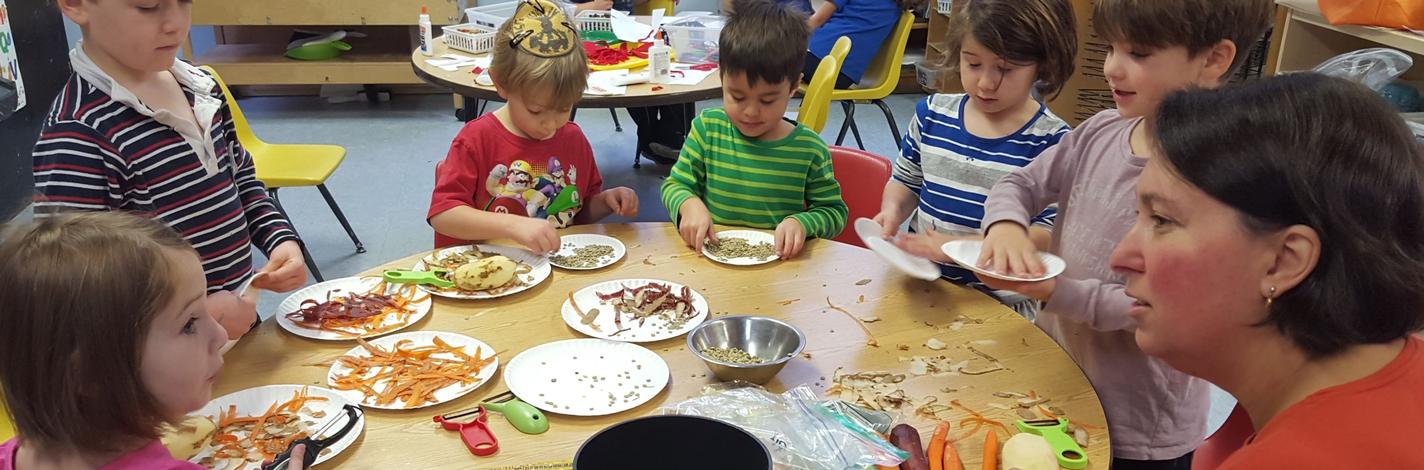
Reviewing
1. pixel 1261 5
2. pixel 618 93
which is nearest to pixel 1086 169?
pixel 1261 5

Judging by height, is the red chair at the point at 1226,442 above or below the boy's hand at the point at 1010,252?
below

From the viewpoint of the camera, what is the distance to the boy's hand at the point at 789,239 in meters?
1.78

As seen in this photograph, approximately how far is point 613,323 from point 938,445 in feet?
1.90

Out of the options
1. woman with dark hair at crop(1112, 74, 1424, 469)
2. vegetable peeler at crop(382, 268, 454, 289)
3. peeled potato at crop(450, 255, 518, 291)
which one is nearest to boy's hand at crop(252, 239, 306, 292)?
vegetable peeler at crop(382, 268, 454, 289)

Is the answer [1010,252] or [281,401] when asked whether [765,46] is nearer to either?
[1010,252]

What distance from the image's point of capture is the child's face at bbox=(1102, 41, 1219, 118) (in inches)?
56.6

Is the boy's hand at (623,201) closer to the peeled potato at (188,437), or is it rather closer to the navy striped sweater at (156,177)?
the navy striped sweater at (156,177)

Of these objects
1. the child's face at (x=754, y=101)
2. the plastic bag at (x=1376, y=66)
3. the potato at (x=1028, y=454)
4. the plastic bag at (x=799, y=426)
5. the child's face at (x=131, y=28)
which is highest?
the child's face at (x=131, y=28)

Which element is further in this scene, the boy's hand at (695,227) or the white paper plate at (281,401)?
the boy's hand at (695,227)

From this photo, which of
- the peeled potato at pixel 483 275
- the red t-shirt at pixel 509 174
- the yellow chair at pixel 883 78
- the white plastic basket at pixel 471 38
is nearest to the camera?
the peeled potato at pixel 483 275

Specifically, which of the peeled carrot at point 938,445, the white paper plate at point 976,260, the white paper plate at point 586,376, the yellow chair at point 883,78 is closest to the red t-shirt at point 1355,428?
the peeled carrot at point 938,445

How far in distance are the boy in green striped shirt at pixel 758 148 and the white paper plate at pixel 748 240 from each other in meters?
0.09

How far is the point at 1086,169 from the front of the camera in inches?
60.9

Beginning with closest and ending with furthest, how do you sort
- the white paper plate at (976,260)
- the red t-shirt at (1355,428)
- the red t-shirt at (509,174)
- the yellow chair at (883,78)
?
1. the red t-shirt at (1355,428)
2. the white paper plate at (976,260)
3. the red t-shirt at (509,174)
4. the yellow chair at (883,78)
